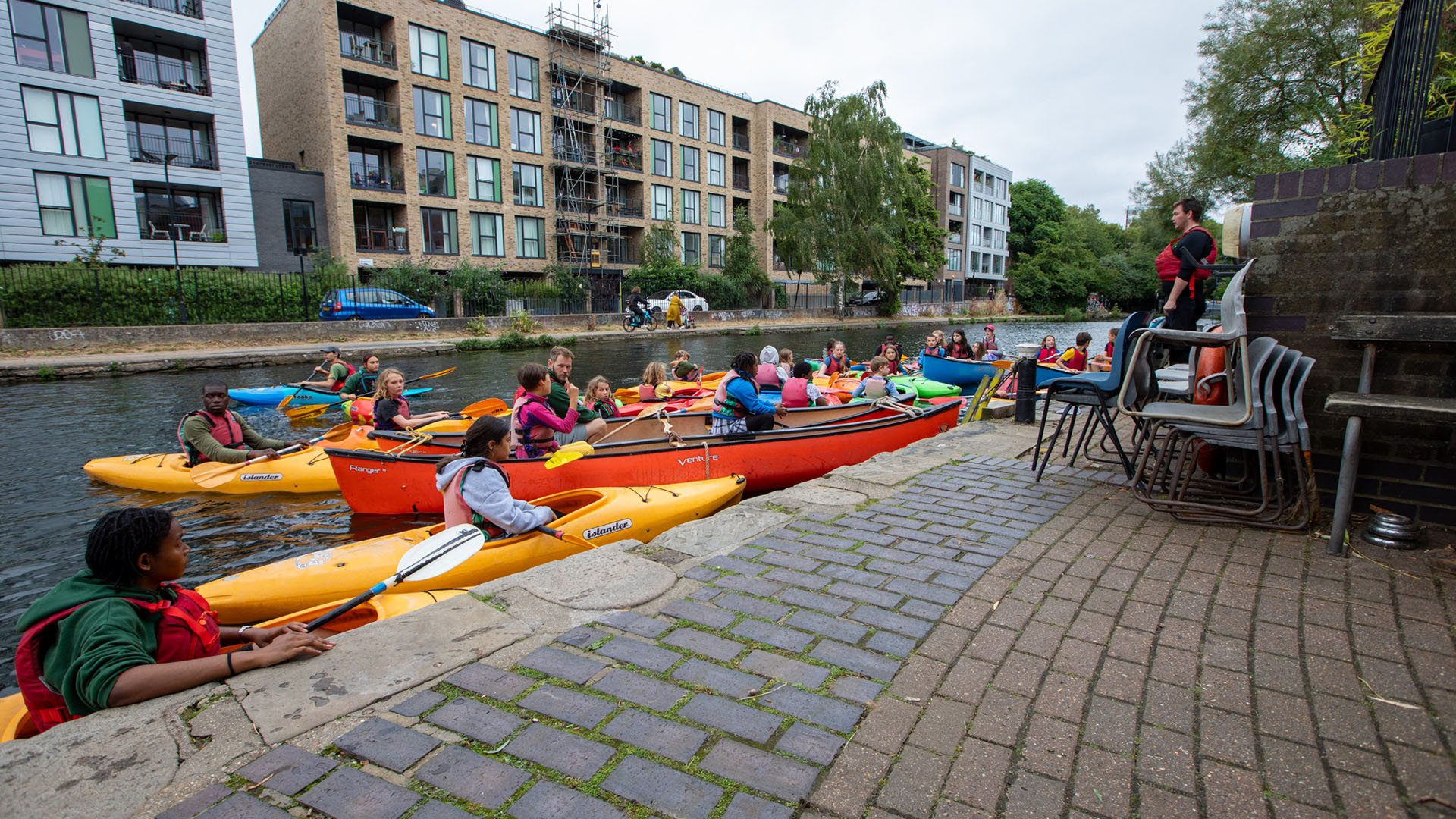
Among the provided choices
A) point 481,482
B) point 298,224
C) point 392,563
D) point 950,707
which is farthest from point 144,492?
point 298,224

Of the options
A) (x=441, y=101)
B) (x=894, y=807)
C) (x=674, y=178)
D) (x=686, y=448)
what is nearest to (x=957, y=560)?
(x=894, y=807)

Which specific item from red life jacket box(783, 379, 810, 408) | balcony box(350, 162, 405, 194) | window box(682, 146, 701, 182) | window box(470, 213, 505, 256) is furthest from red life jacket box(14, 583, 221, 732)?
window box(682, 146, 701, 182)

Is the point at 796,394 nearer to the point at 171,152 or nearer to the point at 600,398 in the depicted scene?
the point at 600,398

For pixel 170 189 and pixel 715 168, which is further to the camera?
pixel 715 168

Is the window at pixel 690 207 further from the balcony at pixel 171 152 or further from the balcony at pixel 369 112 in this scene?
the balcony at pixel 171 152

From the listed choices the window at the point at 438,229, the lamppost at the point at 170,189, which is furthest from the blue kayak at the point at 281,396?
the window at the point at 438,229

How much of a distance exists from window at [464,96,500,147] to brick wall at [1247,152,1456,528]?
33.9 m

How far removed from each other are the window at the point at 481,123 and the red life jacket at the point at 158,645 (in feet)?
110

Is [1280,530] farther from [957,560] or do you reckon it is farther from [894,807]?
[894,807]

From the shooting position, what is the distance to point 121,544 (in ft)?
8.29

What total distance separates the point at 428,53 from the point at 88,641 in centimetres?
3448

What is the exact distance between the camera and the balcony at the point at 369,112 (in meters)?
29.1

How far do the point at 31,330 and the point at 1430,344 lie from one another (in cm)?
2628

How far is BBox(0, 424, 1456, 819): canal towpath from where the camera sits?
187 cm
